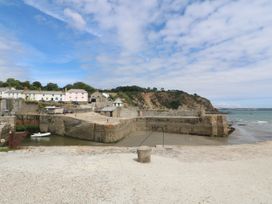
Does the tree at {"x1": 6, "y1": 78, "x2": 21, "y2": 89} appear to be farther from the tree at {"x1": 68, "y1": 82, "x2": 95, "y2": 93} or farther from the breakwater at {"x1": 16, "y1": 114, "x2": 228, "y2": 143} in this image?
the breakwater at {"x1": 16, "y1": 114, "x2": 228, "y2": 143}

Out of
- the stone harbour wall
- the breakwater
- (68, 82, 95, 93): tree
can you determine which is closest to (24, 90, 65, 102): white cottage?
the breakwater

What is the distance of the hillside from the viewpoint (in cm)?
9088

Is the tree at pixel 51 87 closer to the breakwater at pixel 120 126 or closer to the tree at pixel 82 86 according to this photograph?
the tree at pixel 82 86

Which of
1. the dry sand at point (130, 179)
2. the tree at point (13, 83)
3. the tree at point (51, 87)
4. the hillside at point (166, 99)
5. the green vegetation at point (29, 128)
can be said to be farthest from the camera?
the hillside at point (166, 99)

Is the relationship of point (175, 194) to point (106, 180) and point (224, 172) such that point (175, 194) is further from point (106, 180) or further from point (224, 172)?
point (224, 172)

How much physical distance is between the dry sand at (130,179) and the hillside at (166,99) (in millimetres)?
73796

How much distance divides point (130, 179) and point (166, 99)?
9249cm

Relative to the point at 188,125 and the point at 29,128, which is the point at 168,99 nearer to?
the point at 188,125

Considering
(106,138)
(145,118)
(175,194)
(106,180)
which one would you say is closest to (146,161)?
(106,180)

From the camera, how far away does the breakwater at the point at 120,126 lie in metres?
24.2

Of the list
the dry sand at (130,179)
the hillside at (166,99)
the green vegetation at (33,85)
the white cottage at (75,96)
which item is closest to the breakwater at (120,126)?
the dry sand at (130,179)

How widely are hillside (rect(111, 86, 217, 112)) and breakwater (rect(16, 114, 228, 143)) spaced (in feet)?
163

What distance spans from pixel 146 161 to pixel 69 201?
Result: 17.1 ft

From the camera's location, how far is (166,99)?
3944 inches
